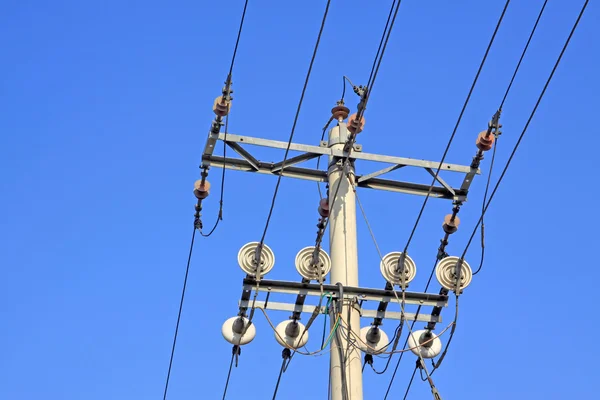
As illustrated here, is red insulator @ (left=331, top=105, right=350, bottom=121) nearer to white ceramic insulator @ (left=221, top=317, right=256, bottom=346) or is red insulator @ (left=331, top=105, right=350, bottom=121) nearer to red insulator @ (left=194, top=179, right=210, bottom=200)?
red insulator @ (left=194, top=179, right=210, bottom=200)

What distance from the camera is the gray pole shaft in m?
11.5

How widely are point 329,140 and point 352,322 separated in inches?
101

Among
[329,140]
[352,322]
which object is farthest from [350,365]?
[329,140]

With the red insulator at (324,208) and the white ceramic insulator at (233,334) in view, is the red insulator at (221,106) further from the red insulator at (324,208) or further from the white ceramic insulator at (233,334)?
the white ceramic insulator at (233,334)

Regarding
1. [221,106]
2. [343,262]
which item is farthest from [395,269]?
[221,106]

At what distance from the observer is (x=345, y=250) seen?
1242cm

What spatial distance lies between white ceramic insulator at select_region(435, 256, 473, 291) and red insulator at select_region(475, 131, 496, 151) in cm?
144

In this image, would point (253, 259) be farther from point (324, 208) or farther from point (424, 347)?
point (424, 347)

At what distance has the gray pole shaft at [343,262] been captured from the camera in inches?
454

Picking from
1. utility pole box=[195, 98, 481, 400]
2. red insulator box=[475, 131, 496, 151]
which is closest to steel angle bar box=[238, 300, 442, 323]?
utility pole box=[195, 98, 481, 400]

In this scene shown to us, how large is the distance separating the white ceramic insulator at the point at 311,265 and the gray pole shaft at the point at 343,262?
0.17m

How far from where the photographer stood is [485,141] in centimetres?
1291

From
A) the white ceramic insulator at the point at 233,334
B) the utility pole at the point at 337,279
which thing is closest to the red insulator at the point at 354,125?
the utility pole at the point at 337,279

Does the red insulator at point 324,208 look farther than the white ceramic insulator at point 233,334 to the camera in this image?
Yes
